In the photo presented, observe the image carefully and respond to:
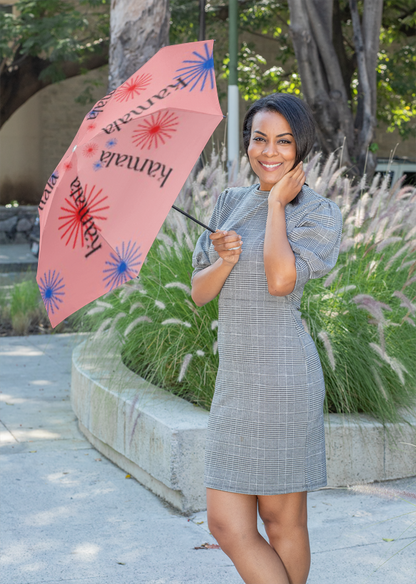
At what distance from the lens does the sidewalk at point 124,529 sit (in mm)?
3188

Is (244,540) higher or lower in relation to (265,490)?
lower

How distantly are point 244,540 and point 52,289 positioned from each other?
104cm

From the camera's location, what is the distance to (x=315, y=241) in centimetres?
235

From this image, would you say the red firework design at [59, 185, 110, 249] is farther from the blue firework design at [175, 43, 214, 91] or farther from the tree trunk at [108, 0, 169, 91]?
the tree trunk at [108, 0, 169, 91]

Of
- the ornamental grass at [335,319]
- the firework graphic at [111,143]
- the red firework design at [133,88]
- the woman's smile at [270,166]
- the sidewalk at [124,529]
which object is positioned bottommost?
the sidewalk at [124,529]

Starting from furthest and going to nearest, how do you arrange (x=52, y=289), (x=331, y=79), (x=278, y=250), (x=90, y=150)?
1. (x=331, y=79)
2. (x=52, y=289)
3. (x=90, y=150)
4. (x=278, y=250)

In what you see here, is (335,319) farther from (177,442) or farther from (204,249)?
(204,249)

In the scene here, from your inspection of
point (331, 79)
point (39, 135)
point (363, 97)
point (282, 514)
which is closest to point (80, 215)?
point (282, 514)

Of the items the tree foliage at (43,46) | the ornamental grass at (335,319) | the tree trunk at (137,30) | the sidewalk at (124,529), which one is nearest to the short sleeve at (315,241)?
the sidewalk at (124,529)

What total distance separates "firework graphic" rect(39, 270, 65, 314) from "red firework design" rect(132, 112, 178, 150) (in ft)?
1.71

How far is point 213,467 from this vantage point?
2.37m

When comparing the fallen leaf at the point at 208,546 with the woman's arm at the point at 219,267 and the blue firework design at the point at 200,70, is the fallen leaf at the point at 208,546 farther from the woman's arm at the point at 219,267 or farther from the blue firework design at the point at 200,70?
the blue firework design at the point at 200,70

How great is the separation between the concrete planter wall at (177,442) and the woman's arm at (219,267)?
157cm

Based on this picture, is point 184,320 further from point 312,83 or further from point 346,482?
point 312,83
